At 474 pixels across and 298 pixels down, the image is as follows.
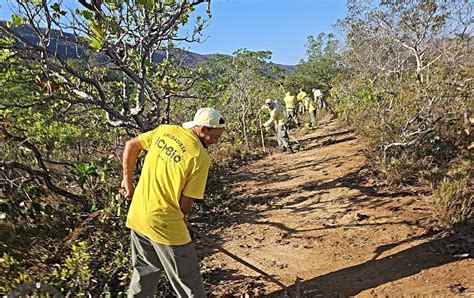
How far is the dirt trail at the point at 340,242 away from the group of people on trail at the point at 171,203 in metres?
1.04

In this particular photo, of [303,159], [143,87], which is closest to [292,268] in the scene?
[143,87]

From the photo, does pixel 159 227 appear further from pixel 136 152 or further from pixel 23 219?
pixel 23 219

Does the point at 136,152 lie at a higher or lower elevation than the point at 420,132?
higher

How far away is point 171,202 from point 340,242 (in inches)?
104

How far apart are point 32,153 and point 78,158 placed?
2073 mm

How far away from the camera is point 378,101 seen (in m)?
8.25

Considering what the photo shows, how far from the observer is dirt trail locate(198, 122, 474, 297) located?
3.71 metres

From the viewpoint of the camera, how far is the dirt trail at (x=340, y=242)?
3707 mm

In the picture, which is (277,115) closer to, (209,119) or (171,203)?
(209,119)

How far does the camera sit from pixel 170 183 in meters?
2.72

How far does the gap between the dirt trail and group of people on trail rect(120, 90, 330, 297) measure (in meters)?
1.04

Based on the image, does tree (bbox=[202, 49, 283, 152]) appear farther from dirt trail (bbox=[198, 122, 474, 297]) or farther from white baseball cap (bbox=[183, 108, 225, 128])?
white baseball cap (bbox=[183, 108, 225, 128])

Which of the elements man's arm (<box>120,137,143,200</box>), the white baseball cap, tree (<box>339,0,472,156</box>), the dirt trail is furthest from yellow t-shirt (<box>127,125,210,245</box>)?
tree (<box>339,0,472,156</box>)

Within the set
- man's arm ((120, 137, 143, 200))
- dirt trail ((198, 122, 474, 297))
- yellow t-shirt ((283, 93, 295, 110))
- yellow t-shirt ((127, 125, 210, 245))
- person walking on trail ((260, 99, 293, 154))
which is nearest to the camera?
yellow t-shirt ((127, 125, 210, 245))
